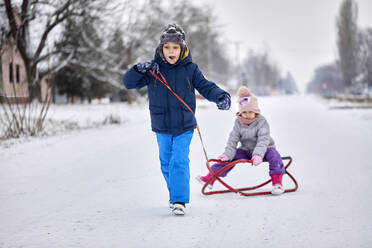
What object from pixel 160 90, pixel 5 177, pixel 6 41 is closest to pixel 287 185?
pixel 160 90

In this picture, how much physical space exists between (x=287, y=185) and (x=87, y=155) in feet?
13.1

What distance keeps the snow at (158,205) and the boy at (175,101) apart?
0.38 meters

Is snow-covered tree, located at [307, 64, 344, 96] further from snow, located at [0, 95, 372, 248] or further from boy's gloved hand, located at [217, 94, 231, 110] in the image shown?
boy's gloved hand, located at [217, 94, 231, 110]

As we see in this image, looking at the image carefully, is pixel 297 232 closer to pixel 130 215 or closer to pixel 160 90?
pixel 130 215

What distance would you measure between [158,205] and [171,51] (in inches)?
61.2

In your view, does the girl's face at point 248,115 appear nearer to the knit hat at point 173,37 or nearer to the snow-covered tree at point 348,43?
the knit hat at point 173,37

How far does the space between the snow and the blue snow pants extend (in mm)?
194

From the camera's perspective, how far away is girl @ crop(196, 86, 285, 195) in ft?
15.5

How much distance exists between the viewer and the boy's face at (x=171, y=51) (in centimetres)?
386

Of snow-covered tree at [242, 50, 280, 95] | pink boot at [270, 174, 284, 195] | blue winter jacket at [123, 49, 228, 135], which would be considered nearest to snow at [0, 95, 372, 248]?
pink boot at [270, 174, 284, 195]

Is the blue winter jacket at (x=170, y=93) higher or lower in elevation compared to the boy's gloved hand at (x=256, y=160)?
higher

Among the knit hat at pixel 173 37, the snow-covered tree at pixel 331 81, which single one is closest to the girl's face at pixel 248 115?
the knit hat at pixel 173 37

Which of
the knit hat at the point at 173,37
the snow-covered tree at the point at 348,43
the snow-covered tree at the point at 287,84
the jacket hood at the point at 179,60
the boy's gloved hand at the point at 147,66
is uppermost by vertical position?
the snow-covered tree at the point at 348,43

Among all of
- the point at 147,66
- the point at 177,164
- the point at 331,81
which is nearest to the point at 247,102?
the point at 177,164
